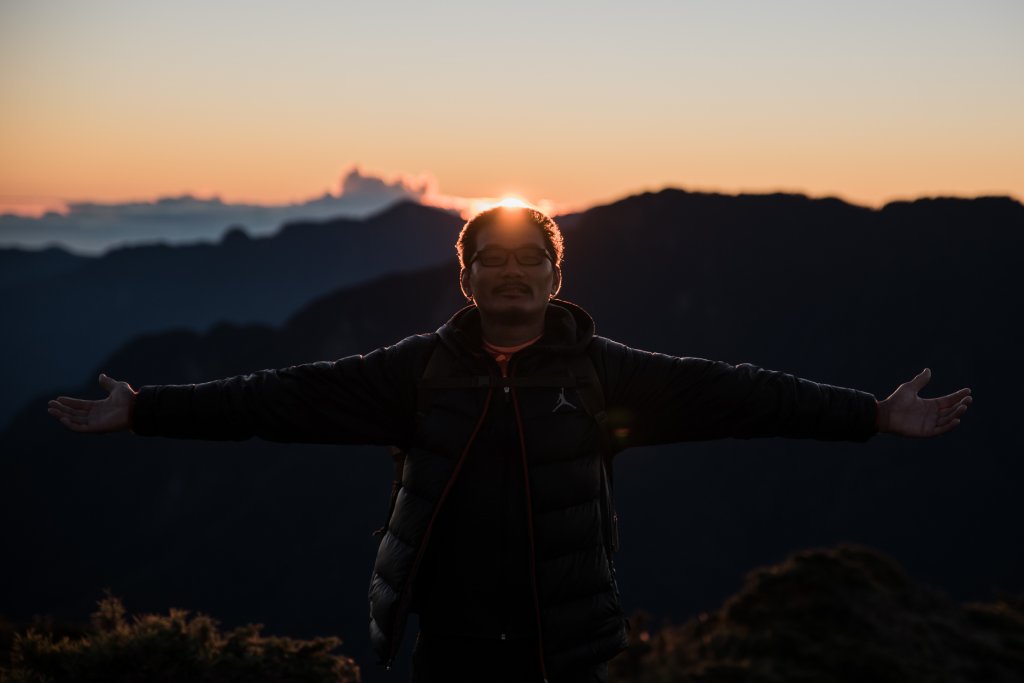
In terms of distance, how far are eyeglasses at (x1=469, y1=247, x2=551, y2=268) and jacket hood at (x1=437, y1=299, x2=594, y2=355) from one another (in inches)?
8.6

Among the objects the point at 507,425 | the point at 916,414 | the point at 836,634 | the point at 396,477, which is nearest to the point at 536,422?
the point at 507,425

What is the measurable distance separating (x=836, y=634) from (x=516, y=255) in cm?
702

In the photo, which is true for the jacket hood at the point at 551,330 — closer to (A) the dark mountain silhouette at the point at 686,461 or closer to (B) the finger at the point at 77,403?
(B) the finger at the point at 77,403

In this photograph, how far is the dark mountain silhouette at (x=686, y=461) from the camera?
85750 mm

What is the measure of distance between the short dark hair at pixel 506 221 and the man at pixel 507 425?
0.04ft

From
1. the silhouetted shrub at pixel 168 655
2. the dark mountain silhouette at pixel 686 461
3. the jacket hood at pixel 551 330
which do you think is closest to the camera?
the jacket hood at pixel 551 330

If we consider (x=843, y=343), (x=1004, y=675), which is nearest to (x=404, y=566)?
(x=1004, y=675)

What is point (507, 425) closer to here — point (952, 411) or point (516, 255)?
point (516, 255)

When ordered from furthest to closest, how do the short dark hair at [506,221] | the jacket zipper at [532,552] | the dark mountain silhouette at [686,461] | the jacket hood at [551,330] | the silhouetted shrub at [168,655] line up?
the dark mountain silhouette at [686,461] → the silhouetted shrub at [168,655] → the short dark hair at [506,221] → the jacket hood at [551,330] → the jacket zipper at [532,552]

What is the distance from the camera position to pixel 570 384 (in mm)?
3395

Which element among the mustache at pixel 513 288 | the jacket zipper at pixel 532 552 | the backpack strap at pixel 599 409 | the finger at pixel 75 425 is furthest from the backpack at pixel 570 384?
the finger at pixel 75 425

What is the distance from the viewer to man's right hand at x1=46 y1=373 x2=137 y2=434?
349cm

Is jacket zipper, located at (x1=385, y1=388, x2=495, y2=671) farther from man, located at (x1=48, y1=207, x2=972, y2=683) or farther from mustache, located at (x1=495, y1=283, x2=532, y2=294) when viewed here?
mustache, located at (x1=495, y1=283, x2=532, y2=294)

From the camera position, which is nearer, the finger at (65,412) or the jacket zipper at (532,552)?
the jacket zipper at (532,552)
